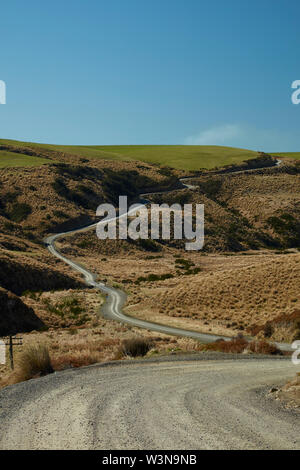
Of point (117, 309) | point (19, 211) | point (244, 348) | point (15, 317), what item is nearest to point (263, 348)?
point (244, 348)

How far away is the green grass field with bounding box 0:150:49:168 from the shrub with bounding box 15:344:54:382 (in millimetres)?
119284

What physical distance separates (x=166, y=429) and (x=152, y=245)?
298 feet

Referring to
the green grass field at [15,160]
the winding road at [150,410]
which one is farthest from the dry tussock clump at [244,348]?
the green grass field at [15,160]

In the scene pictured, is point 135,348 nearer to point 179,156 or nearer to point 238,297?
point 238,297

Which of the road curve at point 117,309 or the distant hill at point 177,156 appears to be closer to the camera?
the road curve at point 117,309

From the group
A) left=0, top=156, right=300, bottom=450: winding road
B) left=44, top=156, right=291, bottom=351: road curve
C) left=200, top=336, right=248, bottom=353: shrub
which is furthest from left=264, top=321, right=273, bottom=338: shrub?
left=0, top=156, right=300, bottom=450: winding road

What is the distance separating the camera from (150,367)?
1558 cm

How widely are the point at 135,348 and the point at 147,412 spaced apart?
38.7 ft

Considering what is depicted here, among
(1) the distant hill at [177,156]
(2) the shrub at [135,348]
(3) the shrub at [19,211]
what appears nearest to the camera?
(2) the shrub at [135,348]

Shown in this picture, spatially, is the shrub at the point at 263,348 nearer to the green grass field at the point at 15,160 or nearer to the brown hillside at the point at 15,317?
the brown hillside at the point at 15,317

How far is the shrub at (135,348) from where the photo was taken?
20203 millimetres

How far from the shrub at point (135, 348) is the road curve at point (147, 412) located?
18.5 feet
